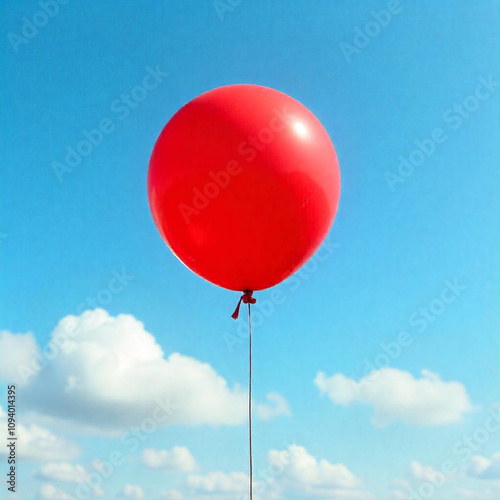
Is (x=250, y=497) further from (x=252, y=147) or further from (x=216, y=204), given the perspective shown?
(x=252, y=147)

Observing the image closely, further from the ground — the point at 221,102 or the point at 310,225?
the point at 221,102

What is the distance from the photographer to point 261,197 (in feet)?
15.2

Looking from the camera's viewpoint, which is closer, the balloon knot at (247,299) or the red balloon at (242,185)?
the red balloon at (242,185)

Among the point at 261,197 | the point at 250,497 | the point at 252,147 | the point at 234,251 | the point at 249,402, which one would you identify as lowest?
the point at 250,497

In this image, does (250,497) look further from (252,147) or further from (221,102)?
(221,102)

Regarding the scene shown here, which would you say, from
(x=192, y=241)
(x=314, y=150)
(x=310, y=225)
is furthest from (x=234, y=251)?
(x=314, y=150)

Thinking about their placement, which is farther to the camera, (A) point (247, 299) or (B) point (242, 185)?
(A) point (247, 299)

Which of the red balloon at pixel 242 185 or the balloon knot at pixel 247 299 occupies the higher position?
the red balloon at pixel 242 185

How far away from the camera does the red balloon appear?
4.62m

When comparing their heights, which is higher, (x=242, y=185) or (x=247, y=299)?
(x=242, y=185)

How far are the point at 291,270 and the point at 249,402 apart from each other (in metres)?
1.18

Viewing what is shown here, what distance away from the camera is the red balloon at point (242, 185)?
15.1ft

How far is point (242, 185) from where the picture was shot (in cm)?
461

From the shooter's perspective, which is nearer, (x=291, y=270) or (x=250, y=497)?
(x=250, y=497)
